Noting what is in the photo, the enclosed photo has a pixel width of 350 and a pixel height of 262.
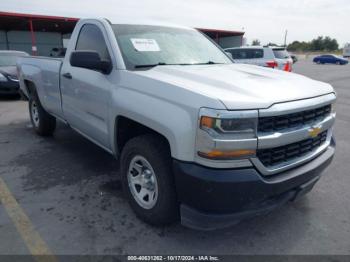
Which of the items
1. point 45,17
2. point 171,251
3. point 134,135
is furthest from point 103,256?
point 45,17

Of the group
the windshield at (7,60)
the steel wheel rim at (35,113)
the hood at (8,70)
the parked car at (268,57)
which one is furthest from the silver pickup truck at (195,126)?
the parked car at (268,57)

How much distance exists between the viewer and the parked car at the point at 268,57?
40.8 feet

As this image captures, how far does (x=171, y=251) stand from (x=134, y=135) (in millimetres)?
1185

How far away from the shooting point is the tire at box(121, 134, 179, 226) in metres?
2.55

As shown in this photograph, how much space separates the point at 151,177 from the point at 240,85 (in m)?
1.14

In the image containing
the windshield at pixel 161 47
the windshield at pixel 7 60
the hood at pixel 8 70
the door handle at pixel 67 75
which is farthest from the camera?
the windshield at pixel 7 60

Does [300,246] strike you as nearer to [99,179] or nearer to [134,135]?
[134,135]

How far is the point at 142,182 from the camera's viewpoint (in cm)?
294

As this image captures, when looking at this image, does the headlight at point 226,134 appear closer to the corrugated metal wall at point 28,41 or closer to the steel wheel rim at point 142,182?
the steel wheel rim at point 142,182

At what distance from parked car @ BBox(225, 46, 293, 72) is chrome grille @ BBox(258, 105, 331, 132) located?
10233mm

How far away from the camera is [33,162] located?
14.9 ft

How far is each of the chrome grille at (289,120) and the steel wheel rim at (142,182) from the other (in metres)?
1.05

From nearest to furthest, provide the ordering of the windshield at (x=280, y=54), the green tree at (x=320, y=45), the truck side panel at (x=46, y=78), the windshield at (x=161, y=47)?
the windshield at (x=161, y=47), the truck side panel at (x=46, y=78), the windshield at (x=280, y=54), the green tree at (x=320, y=45)

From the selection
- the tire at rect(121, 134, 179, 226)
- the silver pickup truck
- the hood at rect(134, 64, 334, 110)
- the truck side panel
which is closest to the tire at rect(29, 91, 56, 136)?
the truck side panel
